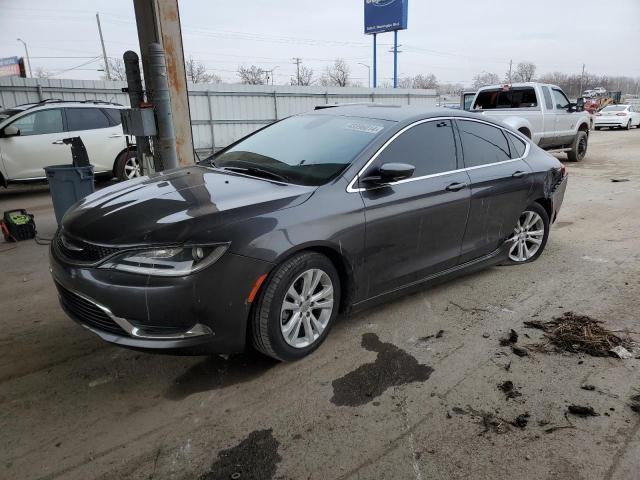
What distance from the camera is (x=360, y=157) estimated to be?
3445 millimetres

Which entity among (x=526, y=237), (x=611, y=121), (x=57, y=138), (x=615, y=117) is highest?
(x=57, y=138)

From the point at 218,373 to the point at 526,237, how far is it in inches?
136

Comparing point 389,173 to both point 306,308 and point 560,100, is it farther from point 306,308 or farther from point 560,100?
point 560,100

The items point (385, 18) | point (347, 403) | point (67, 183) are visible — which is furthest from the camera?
point (385, 18)

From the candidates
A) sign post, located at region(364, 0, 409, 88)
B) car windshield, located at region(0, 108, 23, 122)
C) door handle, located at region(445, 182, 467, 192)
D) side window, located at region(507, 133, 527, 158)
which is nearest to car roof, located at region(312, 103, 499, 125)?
side window, located at region(507, 133, 527, 158)

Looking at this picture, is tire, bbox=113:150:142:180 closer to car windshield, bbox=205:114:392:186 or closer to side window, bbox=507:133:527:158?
car windshield, bbox=205:114:392:186

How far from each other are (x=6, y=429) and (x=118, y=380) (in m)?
0.61

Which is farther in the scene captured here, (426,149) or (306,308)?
(426,149)

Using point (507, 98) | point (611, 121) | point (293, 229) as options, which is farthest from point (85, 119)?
point (611, 121)

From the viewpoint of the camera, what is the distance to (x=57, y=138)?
9.39 metres

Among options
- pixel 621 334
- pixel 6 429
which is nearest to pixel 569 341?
pixel 621 334

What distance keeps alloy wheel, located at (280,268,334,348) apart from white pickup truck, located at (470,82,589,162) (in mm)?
9852

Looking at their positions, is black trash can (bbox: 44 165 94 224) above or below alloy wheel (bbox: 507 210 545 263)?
above

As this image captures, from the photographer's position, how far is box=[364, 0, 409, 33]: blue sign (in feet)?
98.8
